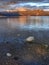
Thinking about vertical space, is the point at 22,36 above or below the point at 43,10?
above

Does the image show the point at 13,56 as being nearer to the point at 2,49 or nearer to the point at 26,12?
the point at 2,49

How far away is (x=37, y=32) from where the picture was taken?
4.70 m

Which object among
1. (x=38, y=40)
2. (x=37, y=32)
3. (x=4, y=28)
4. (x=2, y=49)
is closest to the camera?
(x=2, y=49)

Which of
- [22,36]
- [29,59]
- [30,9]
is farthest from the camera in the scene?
[30,9]

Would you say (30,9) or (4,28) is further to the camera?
(30,9)

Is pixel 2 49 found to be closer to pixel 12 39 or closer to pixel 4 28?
pixel 12 39

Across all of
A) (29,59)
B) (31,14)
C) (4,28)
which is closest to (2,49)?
(29,59)

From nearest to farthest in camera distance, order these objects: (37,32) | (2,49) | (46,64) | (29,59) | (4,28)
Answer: (46,64) < (29,59) < (2,49) < (37,32) < (4,28)

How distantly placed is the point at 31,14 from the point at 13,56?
4.72 m

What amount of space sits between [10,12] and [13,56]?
496cm

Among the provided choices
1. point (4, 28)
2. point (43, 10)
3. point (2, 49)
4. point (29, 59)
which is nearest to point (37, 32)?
point (4, 28)

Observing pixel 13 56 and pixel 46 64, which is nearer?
pixel 46 64

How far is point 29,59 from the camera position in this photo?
9.79 feet

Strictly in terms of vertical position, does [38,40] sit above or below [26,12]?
above
